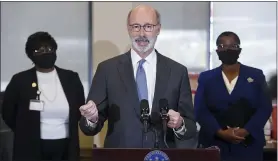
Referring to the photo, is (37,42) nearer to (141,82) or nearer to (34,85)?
(34,85)

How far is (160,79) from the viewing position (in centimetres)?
228

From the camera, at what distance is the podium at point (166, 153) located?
1.80 meters

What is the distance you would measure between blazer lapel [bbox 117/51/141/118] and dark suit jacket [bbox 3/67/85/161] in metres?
1.02

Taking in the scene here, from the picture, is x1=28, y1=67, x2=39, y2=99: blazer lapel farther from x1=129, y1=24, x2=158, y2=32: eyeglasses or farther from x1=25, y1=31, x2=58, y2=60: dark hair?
x1=129, y1=24, x2=158, y2=32: eyeglasses

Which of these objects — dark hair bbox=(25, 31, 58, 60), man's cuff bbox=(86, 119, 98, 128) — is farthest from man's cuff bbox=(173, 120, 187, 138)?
dark hair bbox=(25, 31, 58, 60)

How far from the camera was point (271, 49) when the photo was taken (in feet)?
16.5

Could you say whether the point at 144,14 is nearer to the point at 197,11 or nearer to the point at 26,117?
the point at 26,117

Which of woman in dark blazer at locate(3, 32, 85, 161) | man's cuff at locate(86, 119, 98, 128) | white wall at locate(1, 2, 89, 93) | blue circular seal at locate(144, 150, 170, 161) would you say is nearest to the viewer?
blue circular seal at locate(144, 150, 170, 161)

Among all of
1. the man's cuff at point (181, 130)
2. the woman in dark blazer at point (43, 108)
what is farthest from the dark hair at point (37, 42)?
the man's cuff at point (181, 130)

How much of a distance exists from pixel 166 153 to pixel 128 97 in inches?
20.6

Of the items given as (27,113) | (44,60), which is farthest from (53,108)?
(44,60)

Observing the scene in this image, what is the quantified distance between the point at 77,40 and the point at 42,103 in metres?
1.88

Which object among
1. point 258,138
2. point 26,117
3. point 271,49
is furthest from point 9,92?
point 271,49

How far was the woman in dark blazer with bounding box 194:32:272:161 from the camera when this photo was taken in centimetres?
324
